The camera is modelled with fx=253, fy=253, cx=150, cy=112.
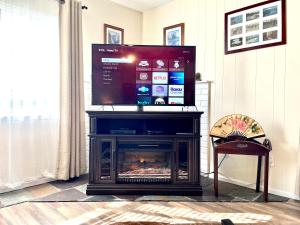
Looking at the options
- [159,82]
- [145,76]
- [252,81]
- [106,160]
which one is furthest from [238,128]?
[106,160]

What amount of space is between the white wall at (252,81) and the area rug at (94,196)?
0.27 metres

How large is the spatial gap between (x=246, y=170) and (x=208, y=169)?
0.47m

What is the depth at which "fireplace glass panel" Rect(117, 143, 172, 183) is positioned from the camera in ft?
8.39

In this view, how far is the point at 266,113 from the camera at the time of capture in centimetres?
263

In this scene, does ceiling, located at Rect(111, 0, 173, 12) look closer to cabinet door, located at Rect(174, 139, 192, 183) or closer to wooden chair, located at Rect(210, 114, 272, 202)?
wooden chair, located at Rect(210, 114, 272, 202)

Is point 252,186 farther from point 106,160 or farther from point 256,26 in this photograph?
point 256,26

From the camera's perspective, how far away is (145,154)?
2.61 metres

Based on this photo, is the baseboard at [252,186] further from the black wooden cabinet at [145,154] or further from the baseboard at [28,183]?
the baseboard at [28,183]

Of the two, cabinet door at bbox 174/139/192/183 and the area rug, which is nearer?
the area rug

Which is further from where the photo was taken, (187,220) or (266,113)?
(266,113)

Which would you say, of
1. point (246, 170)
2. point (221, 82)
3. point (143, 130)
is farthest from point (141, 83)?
point (246, 170)

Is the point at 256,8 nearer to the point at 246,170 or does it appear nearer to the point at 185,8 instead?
the point at 185,8

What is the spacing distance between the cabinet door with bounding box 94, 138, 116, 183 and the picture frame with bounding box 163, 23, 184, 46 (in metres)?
1.68

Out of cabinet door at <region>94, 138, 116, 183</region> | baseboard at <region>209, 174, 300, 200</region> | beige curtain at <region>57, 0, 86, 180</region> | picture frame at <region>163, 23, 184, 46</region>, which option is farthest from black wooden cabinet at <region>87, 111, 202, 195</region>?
picture frame at <region>163, 23, 184, 46</region>
